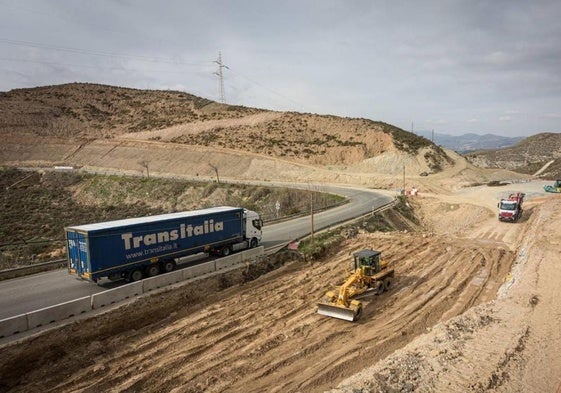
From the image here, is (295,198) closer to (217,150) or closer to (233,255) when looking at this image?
(233,255)

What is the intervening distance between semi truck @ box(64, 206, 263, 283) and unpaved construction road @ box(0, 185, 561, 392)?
229 centimetres

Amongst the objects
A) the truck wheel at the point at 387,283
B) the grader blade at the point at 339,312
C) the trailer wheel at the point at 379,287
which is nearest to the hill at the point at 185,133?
the truck wheel at the point at 387,283

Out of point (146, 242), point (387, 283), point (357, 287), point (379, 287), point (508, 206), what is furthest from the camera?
point (508, 206)

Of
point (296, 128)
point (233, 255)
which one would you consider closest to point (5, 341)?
point (233, 255)

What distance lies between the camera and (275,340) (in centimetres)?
1484

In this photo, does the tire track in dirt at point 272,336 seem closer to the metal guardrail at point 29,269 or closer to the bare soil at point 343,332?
the bare soil at point 343,332

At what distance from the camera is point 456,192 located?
5525 cm

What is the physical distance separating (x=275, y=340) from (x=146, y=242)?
897cm

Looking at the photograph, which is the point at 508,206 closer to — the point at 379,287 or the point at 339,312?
the point at 379,287

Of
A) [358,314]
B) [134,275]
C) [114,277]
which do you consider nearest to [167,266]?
[134,275]

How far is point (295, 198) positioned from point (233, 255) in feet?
89.4

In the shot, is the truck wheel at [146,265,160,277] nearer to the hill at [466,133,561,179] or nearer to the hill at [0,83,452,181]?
the hill at [0,83,452,181]

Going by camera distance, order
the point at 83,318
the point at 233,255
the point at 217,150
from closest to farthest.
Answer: the point at 83,318
the point at 233,255
the point at 217,150

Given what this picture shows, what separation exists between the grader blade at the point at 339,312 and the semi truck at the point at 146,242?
29.5 feet
